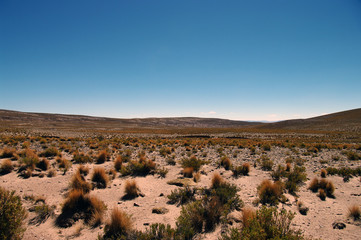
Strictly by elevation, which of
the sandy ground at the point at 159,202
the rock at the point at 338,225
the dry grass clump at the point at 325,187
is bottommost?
the sandy ground at the point at 159,202

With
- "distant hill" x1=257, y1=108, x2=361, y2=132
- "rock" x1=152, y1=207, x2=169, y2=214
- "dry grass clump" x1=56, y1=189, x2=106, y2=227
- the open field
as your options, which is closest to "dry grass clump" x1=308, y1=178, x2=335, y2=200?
the open field

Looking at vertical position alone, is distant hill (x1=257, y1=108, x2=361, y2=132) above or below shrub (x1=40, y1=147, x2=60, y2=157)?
above

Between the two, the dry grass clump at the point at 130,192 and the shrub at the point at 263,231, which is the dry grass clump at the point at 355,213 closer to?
the shrub at the point at 263,231

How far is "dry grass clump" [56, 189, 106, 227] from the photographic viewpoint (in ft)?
15.3

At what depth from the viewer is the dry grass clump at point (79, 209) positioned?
4.66 m

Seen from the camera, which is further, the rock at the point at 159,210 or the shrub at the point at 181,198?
the shrub at the point at 181,198

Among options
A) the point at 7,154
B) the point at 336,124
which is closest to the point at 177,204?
the point at 7,154

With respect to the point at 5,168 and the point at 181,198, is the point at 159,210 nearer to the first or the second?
the point at 181,198

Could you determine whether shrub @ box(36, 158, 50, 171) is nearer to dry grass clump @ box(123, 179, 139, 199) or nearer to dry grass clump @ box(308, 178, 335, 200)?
dry grass clump @ box(123, 179, 139, 199)

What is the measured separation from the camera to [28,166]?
8602 mm

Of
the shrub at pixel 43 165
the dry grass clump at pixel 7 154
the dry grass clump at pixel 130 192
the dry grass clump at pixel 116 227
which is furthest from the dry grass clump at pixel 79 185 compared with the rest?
the dry grass clump at pixel 7 154

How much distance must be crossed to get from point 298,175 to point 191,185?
5.28m

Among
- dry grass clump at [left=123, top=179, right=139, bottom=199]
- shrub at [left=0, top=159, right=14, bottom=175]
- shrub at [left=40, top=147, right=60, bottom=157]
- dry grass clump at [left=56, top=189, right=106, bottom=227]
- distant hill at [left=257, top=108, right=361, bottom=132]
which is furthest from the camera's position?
distant hill at [left=257, top=108, right=361, bottom=132]

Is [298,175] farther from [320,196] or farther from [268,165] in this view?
[268,165]
